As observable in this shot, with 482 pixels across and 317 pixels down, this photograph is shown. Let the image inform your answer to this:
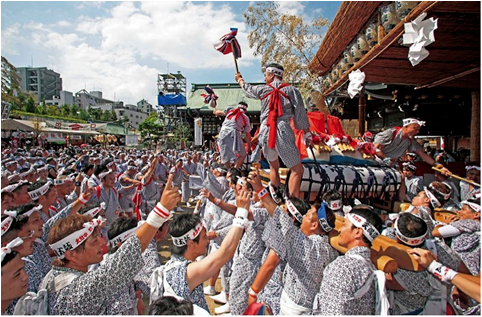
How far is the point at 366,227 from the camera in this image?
201 cm

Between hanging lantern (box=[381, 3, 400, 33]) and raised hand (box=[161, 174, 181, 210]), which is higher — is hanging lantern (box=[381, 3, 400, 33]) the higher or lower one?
the higher one

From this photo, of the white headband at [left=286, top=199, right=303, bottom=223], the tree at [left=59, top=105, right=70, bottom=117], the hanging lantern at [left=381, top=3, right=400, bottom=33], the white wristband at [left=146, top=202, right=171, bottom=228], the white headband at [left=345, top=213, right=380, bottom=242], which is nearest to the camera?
the white wristband at [left=146, top=202, right=171, bottom=228]

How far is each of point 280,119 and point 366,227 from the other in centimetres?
218

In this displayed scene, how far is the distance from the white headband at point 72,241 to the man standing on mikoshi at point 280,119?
2343 mm

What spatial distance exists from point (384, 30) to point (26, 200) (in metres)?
5.86

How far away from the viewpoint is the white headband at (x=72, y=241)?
1.95 m

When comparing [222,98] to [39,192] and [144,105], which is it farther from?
[144,105]

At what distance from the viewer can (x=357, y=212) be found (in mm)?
2154

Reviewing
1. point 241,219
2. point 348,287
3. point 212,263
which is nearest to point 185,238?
point 212,263

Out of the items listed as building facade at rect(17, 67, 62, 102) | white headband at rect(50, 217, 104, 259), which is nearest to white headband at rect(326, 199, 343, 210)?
white headband at rect(50, 217, 104, 259)

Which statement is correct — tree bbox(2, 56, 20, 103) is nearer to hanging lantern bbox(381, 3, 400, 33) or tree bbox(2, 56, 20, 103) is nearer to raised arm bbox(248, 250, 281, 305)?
hanging lantern bbox(381, 3, 400, 33)

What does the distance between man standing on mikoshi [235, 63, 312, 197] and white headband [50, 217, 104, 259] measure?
92.3 inches

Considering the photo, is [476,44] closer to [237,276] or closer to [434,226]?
[434,226]

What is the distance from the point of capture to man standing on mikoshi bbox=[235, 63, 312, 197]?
12.5 ft
